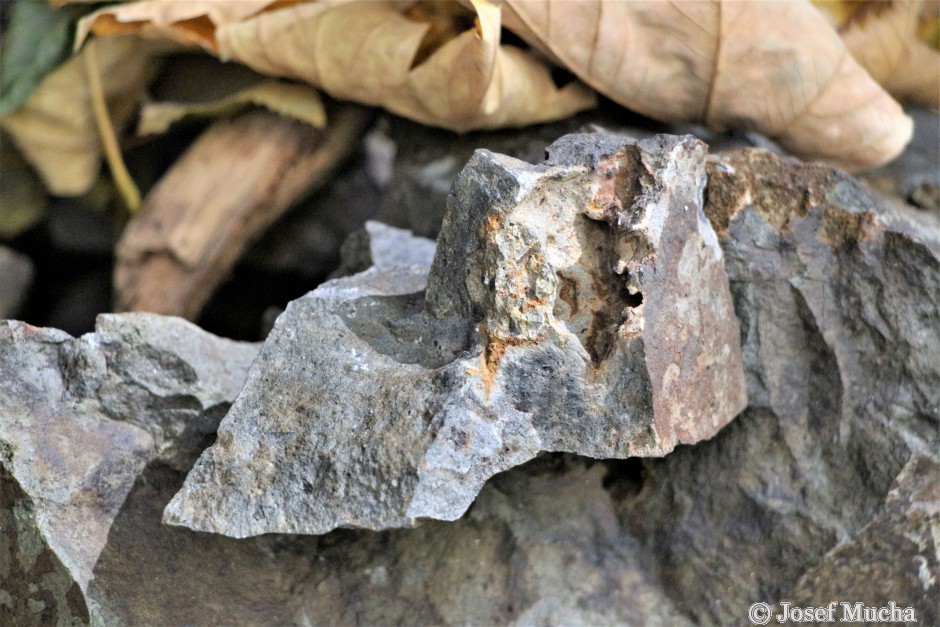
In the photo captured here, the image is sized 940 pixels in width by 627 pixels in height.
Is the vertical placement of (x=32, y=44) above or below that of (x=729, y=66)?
below

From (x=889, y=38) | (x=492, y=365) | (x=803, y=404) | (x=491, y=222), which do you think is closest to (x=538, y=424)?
(x=492, y=365)

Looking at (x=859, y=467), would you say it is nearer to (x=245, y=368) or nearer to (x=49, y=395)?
(x=245, y=368)

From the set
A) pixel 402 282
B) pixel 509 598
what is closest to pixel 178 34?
pixel 402 282

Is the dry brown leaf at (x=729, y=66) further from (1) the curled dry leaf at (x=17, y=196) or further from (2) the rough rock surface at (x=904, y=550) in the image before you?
(1) the curled dry leaf at (x=17, y=196)

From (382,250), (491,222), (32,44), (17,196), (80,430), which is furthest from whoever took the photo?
(17,196)

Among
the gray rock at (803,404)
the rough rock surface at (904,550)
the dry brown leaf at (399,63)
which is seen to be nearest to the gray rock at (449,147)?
the dry brown leaf at (399,63)

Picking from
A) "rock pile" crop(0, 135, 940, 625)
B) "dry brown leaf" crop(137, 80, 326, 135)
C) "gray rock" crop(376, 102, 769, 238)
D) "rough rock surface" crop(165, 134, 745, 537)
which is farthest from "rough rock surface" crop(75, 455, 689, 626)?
"dry brown leaf" crop(137, 80, 326, 135)

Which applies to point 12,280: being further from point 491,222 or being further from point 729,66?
point 729,66
